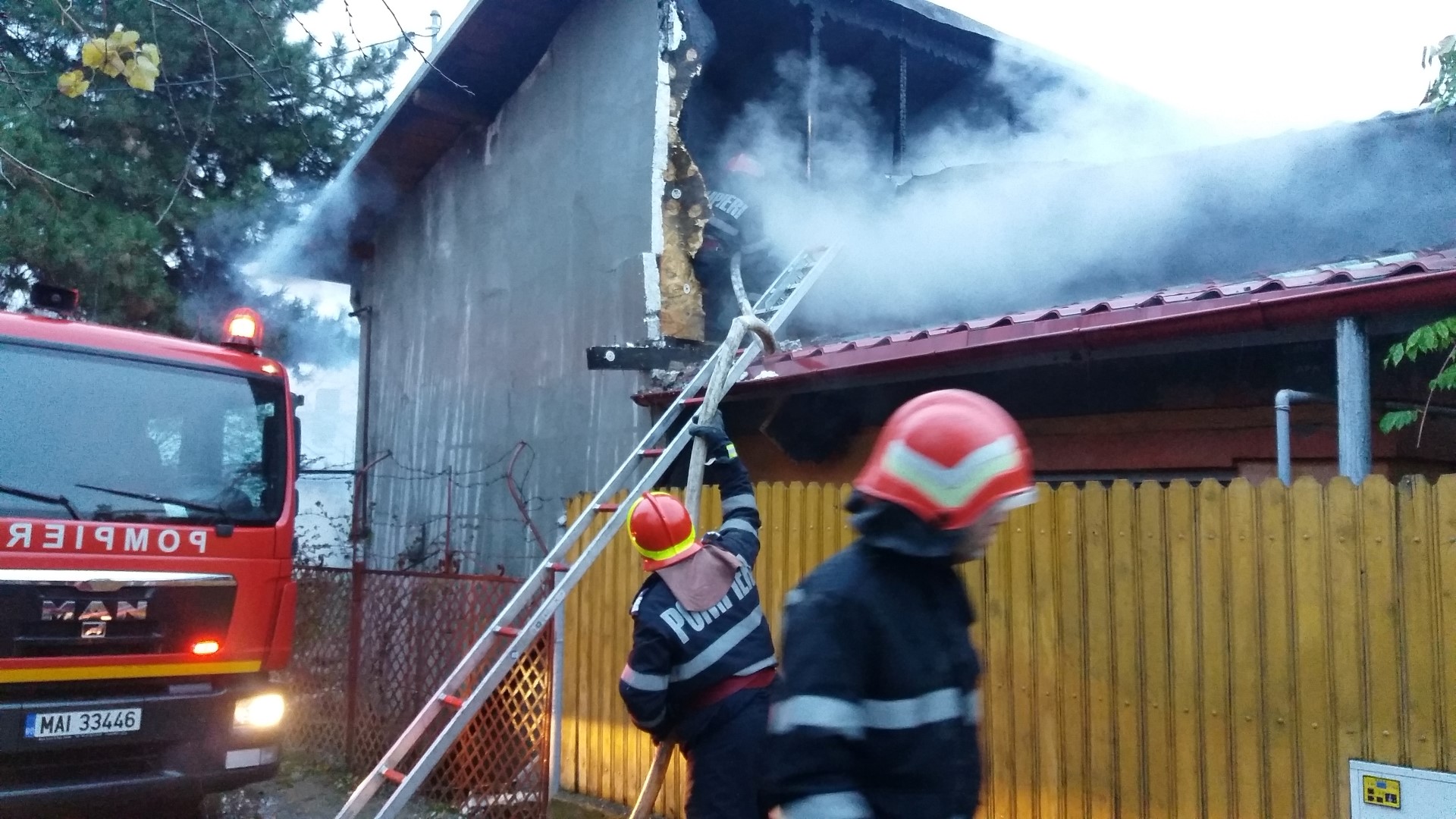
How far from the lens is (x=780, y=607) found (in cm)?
527

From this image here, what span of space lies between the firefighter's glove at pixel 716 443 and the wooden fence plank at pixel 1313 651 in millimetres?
2180

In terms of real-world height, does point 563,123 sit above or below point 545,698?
above

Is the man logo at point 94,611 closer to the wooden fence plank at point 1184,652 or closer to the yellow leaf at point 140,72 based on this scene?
the yellow leaf at point 140,72

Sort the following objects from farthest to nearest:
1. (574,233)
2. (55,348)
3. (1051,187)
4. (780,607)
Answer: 1. (574,233)
2. (1051,187)
3. (780,607)
4. (55,348)

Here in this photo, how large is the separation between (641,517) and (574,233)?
5058 millimetres

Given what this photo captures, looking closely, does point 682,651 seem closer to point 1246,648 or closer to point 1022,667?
point 1022,667

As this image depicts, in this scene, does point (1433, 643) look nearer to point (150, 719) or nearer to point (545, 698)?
point (545, 698)

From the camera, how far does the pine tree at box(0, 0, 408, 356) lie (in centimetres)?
927

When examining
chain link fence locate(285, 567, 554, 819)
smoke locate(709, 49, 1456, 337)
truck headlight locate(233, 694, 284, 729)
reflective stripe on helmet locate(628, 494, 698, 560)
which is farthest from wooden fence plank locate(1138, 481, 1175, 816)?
truck headlight locate(233, 694, 284, 729)

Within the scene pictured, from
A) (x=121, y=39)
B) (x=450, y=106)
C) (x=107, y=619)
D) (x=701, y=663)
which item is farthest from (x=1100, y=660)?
(x=450, y=106)

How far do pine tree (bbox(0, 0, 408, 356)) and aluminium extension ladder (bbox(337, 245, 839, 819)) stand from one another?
4.99m

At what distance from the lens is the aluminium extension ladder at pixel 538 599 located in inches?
165

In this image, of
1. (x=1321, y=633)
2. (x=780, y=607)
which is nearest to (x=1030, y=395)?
(x=780, y=607)

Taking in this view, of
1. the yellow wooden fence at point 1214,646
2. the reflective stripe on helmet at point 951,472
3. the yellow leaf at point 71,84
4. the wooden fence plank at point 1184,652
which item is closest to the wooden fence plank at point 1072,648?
the yellow wooden fence at point 1214,646
